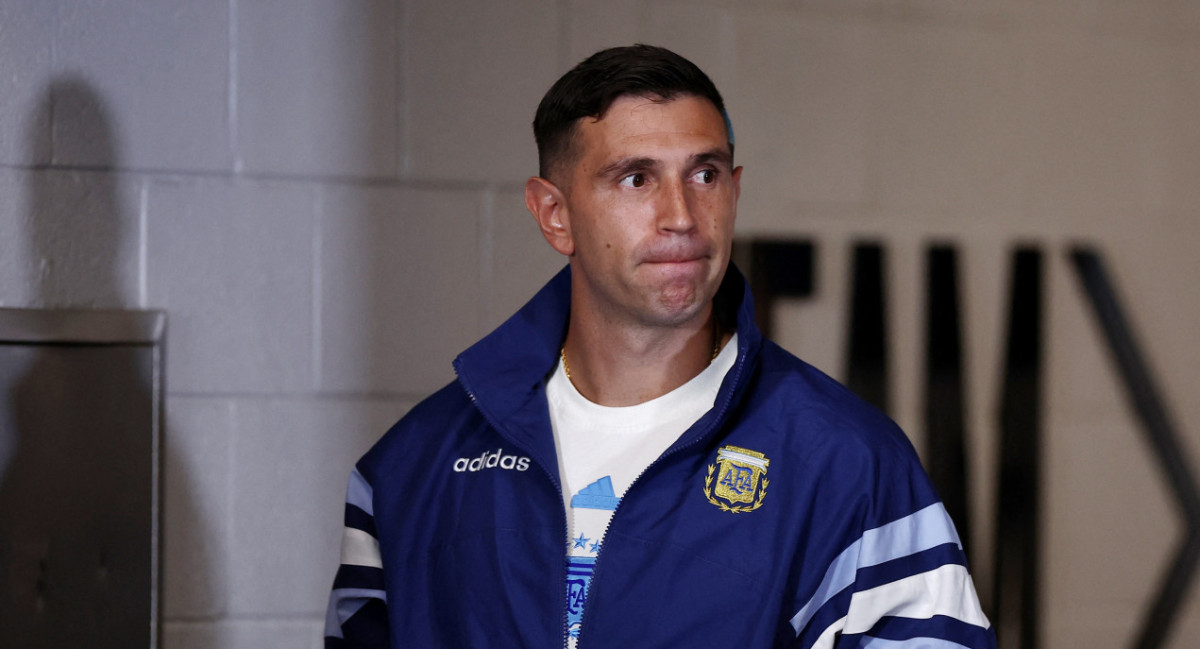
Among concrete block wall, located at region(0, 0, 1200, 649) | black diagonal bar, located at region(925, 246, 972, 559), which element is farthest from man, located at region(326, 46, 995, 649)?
black diagonal bar, located at region(925, 246, 972, 559)

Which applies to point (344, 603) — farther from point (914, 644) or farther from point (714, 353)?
point (914, 644)

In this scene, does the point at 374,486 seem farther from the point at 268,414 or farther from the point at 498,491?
the point at 268,414

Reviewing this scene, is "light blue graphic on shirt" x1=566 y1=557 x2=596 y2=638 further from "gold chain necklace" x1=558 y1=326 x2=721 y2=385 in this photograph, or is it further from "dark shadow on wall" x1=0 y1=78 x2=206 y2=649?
"dark shadow on wall" x1=0 y1=78 x2=206 y2=649

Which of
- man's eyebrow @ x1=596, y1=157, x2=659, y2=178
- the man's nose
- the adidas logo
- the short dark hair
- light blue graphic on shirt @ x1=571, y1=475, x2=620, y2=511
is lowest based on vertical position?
light blue graphic on shirt @ x1=571, y1=475, x2=620, y2=511

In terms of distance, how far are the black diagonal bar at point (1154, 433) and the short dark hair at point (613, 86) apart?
969 millimetres

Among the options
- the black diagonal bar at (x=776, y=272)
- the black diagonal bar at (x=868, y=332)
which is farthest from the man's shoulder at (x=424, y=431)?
the black diagonal bar at (x=868, y=332)

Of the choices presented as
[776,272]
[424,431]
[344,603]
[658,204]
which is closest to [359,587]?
[344,603]

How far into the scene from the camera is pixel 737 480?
1035 millimetres

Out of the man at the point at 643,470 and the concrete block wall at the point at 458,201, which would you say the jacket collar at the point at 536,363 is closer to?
the man at the point at 643,470

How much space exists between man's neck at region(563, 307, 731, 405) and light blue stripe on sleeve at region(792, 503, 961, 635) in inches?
10.2

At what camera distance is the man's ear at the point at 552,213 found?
1172 millimetres

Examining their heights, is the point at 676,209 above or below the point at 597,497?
above

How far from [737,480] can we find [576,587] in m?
0.18

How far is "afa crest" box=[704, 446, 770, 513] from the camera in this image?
3.36 ft
